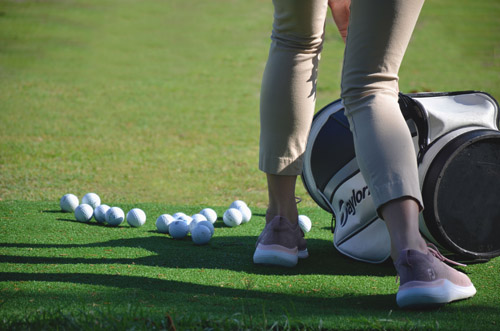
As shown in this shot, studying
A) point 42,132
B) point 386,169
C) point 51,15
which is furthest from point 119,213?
point 51,15

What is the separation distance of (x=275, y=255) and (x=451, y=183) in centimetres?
80

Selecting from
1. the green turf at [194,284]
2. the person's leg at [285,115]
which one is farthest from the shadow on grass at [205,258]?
the person's leg at [285,115]

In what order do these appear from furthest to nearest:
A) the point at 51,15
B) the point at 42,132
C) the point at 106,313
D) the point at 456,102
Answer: the point at 51,15, the point at 42,132, the point at 456,102, the point at 106,313

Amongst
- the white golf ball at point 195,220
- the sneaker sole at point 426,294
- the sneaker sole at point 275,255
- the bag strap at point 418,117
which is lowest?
the white golf ball at point 195,220

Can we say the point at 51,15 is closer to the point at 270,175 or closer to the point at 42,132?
the point at 42,132

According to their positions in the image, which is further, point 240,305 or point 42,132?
point 42,132

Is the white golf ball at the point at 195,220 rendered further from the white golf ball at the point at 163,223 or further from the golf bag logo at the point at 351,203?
the golf bag logo at the point at 351,203

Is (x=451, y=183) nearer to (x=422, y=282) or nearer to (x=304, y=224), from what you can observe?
(x=422, y=282)

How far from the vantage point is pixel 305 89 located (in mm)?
2379

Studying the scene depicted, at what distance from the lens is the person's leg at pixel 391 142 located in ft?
6.05

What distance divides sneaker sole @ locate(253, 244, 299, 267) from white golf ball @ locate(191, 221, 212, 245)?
530 millimetres

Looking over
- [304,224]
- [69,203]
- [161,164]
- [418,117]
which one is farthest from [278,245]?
[161,164]

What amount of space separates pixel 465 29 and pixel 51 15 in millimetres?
12671

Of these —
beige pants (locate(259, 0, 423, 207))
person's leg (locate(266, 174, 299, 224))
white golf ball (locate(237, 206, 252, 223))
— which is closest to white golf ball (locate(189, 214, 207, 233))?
white golf ball (locate(237, 206, 252, 223))
